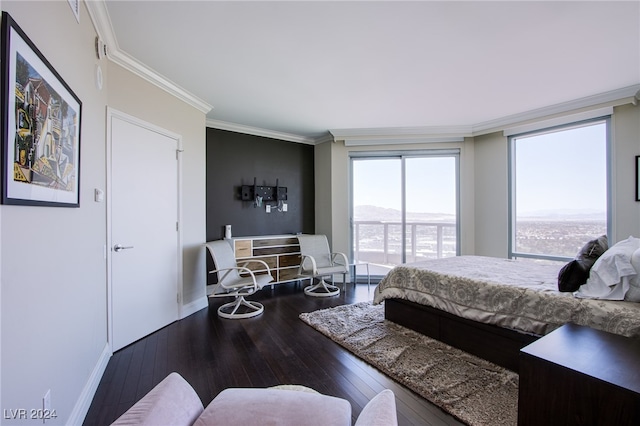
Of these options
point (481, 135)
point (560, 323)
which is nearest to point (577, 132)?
point (481, 135)

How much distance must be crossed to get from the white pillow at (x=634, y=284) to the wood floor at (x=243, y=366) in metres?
1.41

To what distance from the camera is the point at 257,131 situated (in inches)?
187

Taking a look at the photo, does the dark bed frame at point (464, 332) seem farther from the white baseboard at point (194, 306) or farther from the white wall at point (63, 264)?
the white wall at point (63, 264)

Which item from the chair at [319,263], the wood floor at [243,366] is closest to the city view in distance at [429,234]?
the chair at [319,263]

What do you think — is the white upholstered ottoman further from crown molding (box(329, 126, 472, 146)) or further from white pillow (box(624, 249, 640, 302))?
crown molding (box(329, 126, 472, 146))

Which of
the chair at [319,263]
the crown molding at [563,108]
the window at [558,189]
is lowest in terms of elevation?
the chair at [319,263]

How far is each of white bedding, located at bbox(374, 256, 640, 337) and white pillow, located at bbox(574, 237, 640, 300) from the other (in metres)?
0.07

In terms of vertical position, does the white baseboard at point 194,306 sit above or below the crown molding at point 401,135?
below

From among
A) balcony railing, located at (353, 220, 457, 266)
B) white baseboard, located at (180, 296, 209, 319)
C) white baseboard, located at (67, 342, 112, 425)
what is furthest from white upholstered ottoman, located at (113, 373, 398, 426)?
balcony railing, located at (353, 220, 457, 266)

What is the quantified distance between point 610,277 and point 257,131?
4.53 meters

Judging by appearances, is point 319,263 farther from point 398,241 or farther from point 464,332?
point 464,332

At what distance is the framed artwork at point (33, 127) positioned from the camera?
0.97 metres

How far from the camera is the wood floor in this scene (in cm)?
181

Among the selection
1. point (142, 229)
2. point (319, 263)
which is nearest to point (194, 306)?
point (142, 229)
